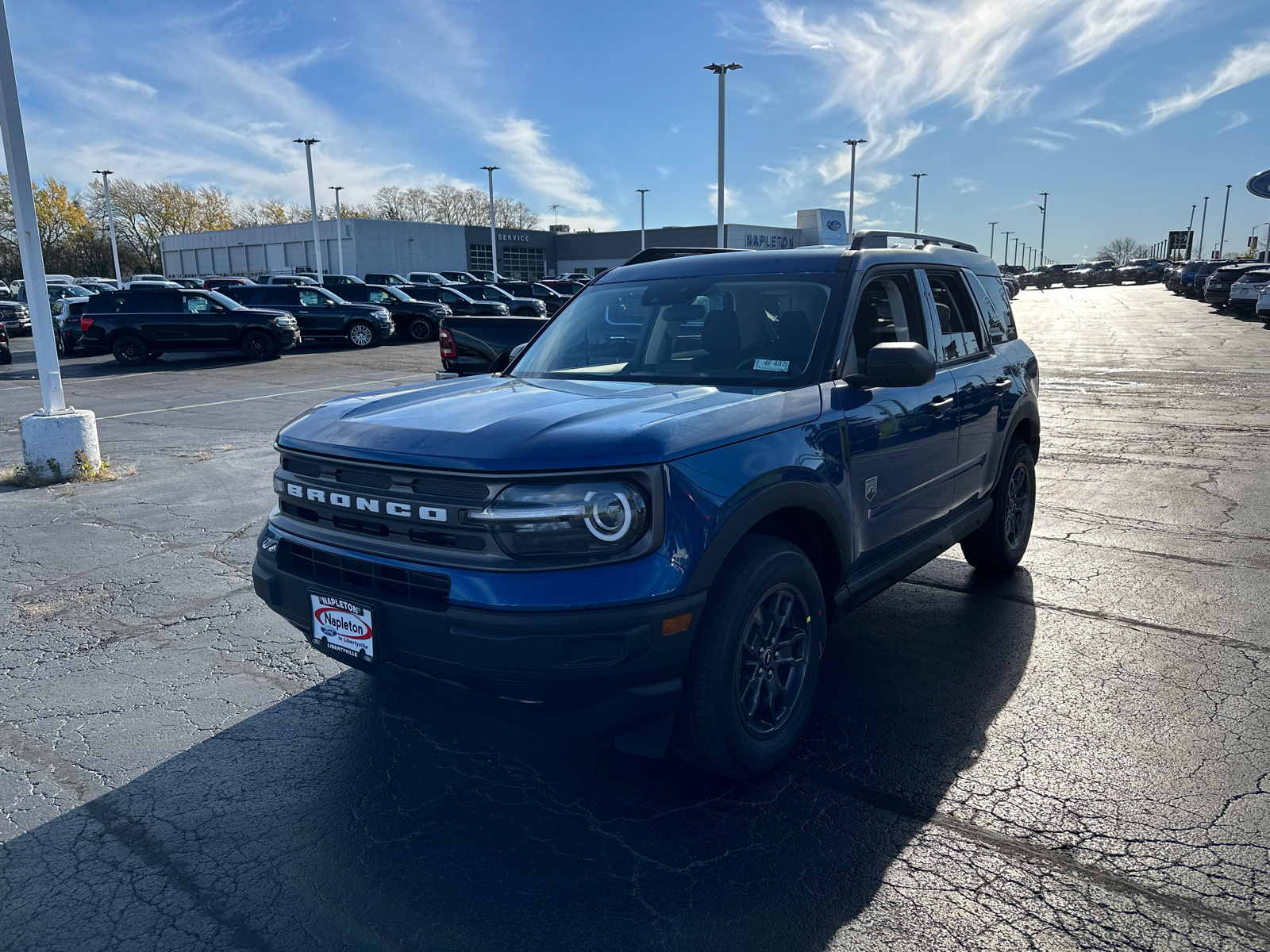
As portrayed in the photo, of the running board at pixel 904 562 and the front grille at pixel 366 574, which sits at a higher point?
the front grille at pixel 366 574

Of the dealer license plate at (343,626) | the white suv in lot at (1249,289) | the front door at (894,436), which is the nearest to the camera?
the dealer license plate at (343,626)

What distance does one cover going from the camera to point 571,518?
8.73ft

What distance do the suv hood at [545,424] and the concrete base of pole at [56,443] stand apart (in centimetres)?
606

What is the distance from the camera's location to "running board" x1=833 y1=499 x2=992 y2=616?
3666 millimetres

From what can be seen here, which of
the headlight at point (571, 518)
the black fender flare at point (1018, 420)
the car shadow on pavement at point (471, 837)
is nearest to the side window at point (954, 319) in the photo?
the black fender flare at point (1018, 420)

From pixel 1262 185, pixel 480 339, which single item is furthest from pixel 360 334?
pixel 1262 185

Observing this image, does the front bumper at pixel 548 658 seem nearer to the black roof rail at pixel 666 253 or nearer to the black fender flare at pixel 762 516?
the black fender flare at pixel 762 516

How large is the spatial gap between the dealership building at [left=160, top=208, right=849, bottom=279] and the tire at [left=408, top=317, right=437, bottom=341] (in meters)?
31.1

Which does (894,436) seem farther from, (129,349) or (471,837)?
(129,349)

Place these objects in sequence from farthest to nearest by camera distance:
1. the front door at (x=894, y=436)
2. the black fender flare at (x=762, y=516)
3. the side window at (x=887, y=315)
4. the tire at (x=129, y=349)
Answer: the tire at (x=129, y=349), the side window at (x=887, y=315), the front door at (x=894, y=436), the black fender flare at (x=762, y=516)

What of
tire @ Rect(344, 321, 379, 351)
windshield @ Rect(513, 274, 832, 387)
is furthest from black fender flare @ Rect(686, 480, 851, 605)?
tire @ Rect(344, 321, 379, 351)

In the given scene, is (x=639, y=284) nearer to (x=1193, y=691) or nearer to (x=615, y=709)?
(x=615, y=709)

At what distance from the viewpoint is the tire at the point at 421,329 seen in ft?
93.0

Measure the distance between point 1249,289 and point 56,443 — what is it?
3368 centimetres
